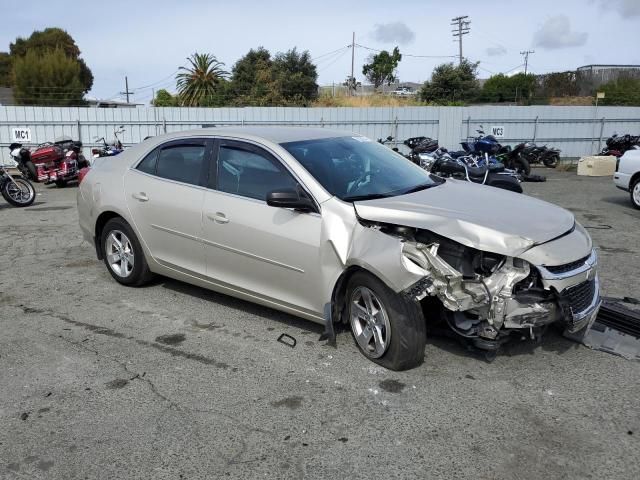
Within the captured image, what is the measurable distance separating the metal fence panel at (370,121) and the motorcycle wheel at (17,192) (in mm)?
7338

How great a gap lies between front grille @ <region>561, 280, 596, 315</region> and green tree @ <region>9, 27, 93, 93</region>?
64936 millimetres

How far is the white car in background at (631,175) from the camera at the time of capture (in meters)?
10.7

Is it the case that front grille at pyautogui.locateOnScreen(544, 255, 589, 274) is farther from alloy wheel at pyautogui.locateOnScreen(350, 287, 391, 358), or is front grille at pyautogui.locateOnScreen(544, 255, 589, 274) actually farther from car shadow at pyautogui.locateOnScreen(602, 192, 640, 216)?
car shadow at pyautogui.locateOnScreen(602, 192, 640, 216)

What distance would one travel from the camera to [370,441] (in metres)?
3.21

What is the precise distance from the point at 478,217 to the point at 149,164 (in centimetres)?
328

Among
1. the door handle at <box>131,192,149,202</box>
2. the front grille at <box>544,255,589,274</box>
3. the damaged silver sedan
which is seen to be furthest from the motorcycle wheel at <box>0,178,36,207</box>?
the front grille at <box>544,255,589,274</box>

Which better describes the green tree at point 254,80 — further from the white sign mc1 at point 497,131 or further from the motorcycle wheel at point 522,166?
the motorcycle wheel at point 522,166

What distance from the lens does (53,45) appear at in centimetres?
6219

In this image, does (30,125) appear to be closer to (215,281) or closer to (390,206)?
(215,281)

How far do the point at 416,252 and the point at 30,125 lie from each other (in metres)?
18.2

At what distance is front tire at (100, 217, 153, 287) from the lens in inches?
225

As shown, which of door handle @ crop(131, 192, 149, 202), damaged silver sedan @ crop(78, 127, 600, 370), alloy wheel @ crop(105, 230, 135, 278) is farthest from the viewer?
alloy wheel @ crop(105, 230, 135, 278)

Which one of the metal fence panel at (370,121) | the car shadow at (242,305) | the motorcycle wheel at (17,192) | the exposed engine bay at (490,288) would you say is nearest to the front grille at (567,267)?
the exposed engine bay at (490,288)

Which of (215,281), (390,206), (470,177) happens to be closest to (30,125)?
(470,177)
